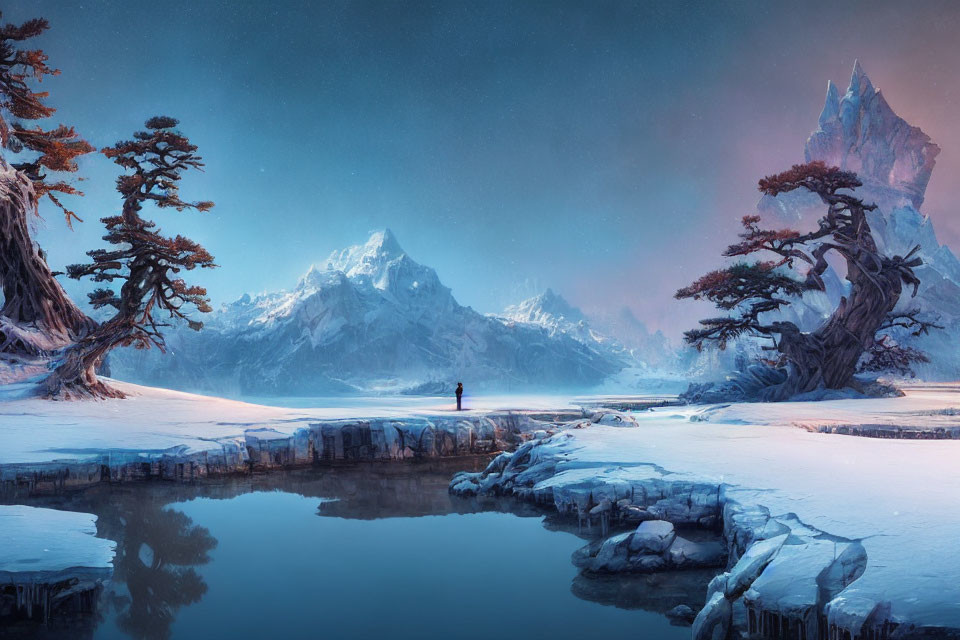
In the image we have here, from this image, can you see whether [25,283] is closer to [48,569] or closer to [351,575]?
[48,569]

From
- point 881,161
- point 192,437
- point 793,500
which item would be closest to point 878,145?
point 881,161

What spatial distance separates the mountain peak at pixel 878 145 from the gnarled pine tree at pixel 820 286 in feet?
431

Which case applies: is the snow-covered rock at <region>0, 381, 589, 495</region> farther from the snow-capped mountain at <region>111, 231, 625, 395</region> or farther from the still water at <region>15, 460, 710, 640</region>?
the snow-capped mountain at <region>111, 231, 625, 395</region>

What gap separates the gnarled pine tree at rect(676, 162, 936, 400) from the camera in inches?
1210

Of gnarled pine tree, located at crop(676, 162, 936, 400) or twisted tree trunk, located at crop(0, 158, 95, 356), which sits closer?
twisted tree trunk, located at crop(0, 158, 95, 356)

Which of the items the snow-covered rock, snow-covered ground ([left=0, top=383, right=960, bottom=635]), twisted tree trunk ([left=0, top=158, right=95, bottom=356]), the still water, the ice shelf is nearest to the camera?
snow-covered ground ([left=0, top=383, right=960, bottom=635])

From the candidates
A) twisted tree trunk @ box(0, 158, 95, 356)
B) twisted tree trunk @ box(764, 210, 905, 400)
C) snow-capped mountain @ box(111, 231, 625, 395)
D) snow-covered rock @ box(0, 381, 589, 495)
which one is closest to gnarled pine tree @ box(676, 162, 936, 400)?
twisted tree trunk @ box(764, 210, 905, 400)

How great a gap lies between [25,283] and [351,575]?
29118 mm

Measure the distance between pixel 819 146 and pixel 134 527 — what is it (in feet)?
555

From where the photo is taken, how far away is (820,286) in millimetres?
31344

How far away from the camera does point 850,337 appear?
31.5 metres

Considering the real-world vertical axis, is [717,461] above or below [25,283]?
below

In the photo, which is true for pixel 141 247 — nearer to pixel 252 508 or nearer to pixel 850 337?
pixel 252 508

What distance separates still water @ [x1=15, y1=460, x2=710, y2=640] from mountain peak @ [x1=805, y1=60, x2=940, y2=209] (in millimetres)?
160426
